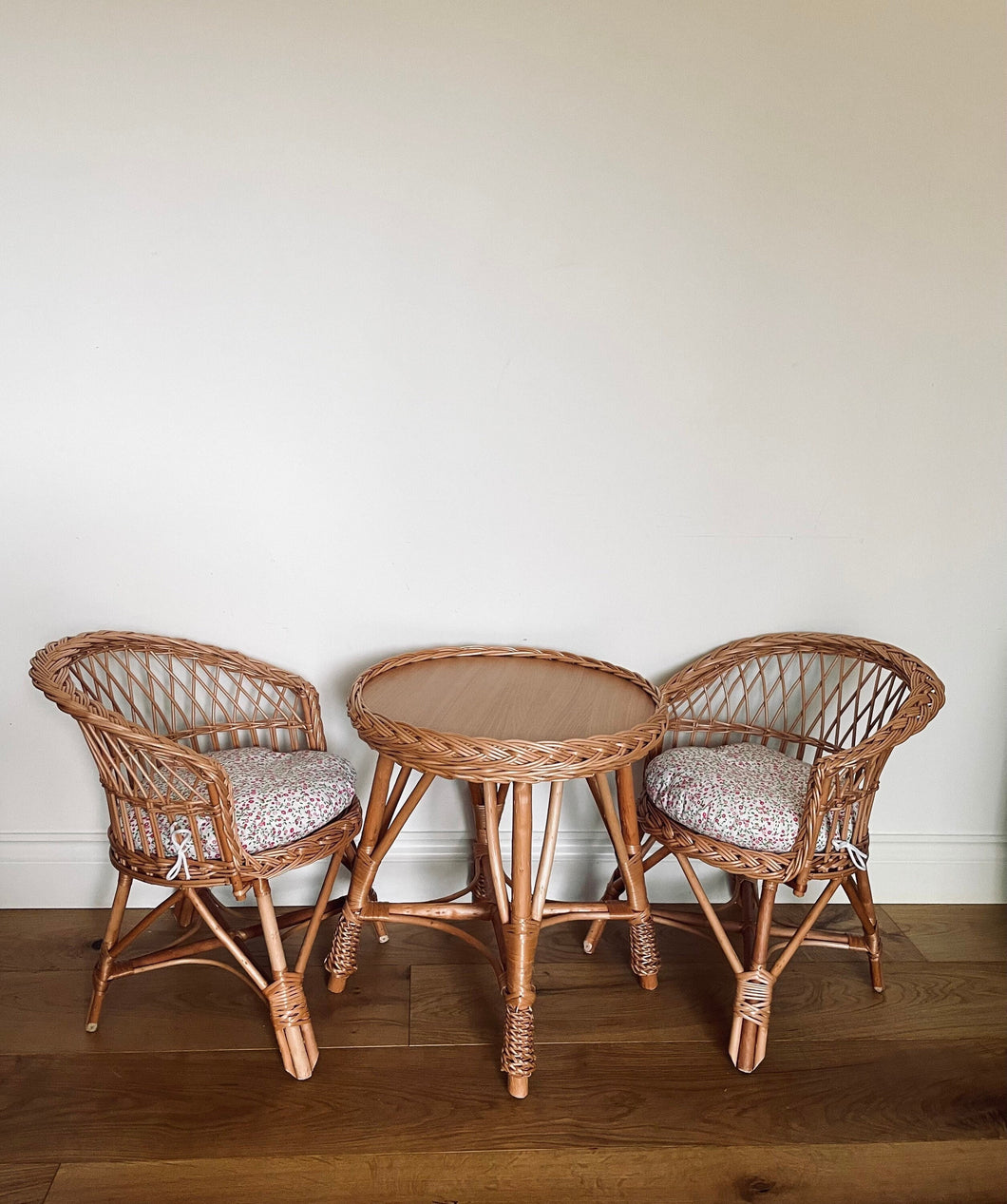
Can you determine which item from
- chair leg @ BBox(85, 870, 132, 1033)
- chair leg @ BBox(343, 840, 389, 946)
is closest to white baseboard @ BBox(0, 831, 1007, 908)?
chair leg @ BBox(343, 840, 389, 946)

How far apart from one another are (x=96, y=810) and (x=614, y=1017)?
4.72 feet

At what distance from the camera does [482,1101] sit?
183cm

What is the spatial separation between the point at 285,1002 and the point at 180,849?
38cm

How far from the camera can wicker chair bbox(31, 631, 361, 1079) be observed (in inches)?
71.6

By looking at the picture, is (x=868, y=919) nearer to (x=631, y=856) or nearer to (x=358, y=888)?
(x=631, y=856)

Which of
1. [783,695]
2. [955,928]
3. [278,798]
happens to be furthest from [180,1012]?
[955,928]

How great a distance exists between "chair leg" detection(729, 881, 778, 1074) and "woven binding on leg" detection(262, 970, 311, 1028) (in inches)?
35.4

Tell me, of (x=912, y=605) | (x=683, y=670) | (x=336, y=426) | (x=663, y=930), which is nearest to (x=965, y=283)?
(x=912, y=605)

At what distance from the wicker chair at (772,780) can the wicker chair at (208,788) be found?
2.52 feet

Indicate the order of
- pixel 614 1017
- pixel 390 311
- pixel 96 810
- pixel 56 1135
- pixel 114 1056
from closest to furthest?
pixel 56 1135 < pixel 114 1056 < pixel 614 1017 < pixel 390 311 < pixel 96 810

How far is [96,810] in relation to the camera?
2.47 metres

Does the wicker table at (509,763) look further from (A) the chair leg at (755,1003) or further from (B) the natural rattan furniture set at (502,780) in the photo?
(A) the chair leg at (755,1003)

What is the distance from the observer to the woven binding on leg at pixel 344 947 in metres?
2.14

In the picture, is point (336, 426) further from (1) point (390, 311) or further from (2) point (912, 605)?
(2) point (912, 605)
